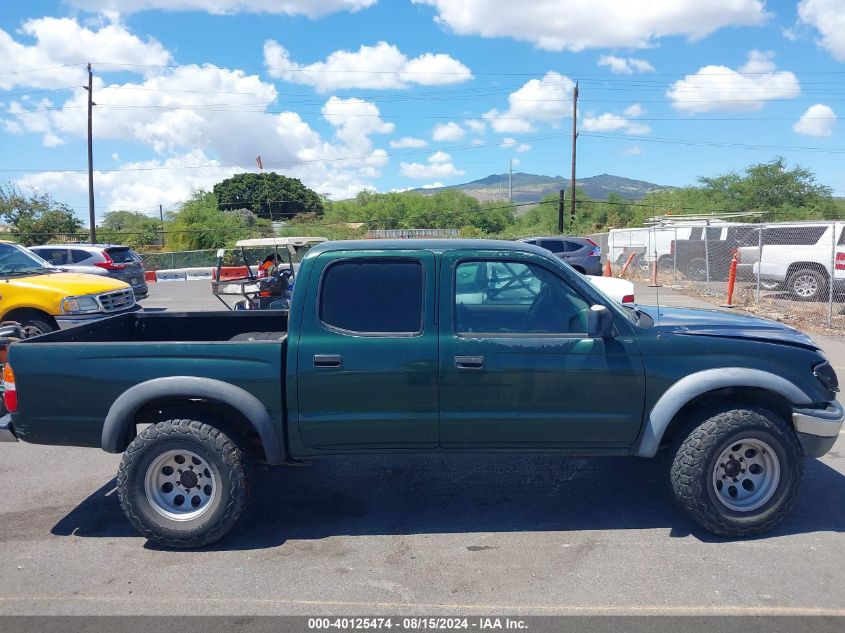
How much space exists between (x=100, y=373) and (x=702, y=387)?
363 centimetres

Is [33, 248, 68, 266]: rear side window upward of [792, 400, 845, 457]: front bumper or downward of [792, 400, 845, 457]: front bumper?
upward

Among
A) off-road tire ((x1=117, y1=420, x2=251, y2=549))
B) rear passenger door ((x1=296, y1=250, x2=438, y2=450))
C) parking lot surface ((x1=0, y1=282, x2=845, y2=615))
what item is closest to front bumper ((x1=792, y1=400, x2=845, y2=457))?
parking lot surface ((x1=0, y1=282, x2=845, y2=615))

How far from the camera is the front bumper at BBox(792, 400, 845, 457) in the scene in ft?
14.3

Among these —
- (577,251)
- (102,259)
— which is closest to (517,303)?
(102,259)

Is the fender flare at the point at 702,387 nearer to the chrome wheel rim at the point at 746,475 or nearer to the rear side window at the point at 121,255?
the chrome wheel rim at the point at 746,475

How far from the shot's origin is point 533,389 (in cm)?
430

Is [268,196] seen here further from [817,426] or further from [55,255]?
[817,426]

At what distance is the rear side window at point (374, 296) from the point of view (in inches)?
172

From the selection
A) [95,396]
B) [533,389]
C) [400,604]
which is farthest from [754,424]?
[95,396]

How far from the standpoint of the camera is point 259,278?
40.7 ft

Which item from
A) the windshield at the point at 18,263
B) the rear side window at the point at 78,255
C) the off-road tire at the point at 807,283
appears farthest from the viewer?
the rear side window at the point at 78,255

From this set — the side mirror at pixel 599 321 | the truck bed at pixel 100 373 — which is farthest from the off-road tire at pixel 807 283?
the truck bed at pixel 100 373

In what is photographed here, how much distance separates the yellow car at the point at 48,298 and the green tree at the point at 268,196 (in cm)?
6504

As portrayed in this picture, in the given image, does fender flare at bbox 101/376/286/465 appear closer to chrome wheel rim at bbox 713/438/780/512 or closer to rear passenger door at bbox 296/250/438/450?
rear passenger door at bbox 296/250/438/450
